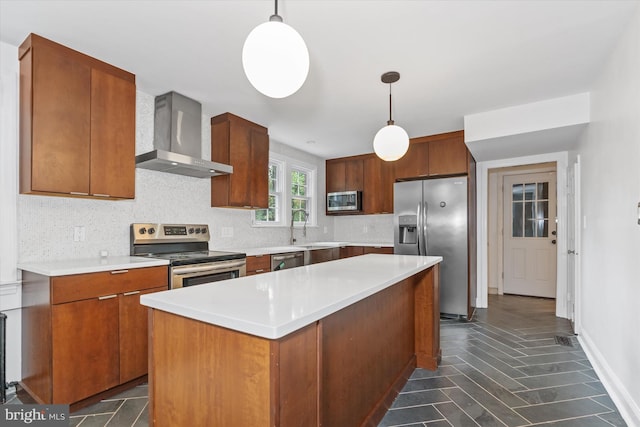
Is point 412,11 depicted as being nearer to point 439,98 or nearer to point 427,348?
point 439,98

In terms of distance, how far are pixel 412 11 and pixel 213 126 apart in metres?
2.57

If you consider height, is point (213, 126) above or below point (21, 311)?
above

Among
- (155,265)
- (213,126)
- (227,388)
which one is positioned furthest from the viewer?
(213,126)

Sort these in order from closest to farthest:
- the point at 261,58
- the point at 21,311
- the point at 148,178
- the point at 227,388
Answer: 1. the point at 227,388
2. the point at 261,58
3. the point at 21,311
4. the point at 148,178

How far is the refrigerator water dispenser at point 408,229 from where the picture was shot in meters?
4.42

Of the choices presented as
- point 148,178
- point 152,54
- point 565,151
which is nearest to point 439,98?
point 565,151

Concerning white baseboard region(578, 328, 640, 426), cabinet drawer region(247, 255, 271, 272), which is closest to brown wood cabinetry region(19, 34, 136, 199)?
cabinet drawer region(247, 255, 271, 272)

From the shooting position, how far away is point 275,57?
4.33 feet

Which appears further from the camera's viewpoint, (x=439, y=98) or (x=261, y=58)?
(x=439, y=98)

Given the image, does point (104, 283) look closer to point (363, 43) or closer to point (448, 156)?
point (363, 43)

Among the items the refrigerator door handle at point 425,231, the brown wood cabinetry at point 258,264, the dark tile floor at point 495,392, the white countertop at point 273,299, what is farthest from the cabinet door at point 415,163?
the white countertop at point 273,299

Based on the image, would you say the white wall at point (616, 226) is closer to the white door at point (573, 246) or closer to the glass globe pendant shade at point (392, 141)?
the white door at point (573, 246)

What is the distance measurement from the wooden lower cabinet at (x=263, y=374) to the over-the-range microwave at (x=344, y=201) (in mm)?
3567

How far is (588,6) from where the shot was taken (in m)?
1.88
